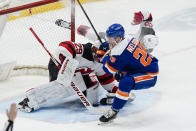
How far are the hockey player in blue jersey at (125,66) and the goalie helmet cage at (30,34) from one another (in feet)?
2.50

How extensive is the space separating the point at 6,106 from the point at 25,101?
9.5 inches

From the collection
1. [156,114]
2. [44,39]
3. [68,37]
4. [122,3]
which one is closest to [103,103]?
[156,114]

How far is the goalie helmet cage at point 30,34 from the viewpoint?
10.8ft

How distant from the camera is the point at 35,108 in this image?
2916 mm

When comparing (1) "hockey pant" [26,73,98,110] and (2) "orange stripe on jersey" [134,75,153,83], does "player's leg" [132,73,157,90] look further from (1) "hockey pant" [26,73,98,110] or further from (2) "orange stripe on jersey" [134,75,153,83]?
(1) "hockey pant" [26,73,98,110]

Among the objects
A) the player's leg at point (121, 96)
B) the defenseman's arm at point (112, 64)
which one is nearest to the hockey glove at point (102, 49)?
the defenseman's arm at point (112, 64)

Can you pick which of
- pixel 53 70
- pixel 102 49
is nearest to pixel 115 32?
pixel 102 49

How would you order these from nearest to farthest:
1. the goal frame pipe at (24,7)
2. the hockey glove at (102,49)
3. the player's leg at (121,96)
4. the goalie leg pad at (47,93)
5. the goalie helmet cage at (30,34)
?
the player's leg at (121,96) → the hockey glove at (102,49) → the goalie leg pad at (47,93) → the goal frame pipe at (24,7) → the goalie helmet cage at (30,34)

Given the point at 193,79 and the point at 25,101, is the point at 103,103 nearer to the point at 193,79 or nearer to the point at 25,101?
the point at 25,101

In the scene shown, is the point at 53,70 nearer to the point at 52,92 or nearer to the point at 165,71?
the point at 52,92

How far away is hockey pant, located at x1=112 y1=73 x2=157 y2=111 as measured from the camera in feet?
8.17

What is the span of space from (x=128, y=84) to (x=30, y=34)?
6.25ft

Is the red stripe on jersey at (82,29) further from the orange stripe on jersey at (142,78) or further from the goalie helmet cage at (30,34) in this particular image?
the orange stripe on jersey at (142,78)

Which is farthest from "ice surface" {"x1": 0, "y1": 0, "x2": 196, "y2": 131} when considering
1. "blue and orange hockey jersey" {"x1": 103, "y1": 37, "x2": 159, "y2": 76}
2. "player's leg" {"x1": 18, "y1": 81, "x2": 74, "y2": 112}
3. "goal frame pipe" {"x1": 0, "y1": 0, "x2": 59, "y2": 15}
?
"goal frame pipe" {"x1": 0, "y1": 0, "x2": 59, "y2": 15}
